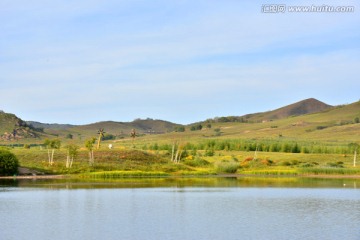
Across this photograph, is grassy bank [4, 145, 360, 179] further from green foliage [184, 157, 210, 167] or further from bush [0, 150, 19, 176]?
bush [0, 150, 19, 176]

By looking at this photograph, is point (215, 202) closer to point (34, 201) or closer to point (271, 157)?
point (34, 201)

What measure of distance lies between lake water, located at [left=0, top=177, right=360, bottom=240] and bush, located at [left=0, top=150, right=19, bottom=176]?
675 inches

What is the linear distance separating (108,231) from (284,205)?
65.5 feet

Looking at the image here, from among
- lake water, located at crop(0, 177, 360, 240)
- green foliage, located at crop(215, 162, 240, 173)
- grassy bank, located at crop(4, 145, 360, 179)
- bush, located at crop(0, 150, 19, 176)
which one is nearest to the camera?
lake water, located at crop(0, 177, 360, 240)

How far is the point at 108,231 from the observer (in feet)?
128

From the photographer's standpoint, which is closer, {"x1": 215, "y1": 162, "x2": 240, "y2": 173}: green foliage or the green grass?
the green grass

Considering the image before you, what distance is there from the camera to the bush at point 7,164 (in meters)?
89.0

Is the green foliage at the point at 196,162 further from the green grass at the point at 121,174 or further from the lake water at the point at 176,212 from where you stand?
the lake water at the point at 176,212

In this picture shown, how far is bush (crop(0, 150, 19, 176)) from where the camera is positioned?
8896 centimetres

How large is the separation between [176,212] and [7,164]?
47530 mm

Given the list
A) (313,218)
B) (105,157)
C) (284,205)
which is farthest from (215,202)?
(105,157)

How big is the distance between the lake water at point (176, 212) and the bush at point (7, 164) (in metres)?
17.1

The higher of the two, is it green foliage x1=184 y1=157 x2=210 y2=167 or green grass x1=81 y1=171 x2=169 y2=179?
green foliage x1=184 y1=157 x2=210 y2=167

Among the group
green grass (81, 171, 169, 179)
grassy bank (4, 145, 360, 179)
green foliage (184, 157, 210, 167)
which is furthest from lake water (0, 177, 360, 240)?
green foliage (184, 157, 210, 167)
